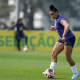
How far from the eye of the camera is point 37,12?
A: 4641 centimetres

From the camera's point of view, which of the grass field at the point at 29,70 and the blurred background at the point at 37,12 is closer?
the grass field at the point at 29,70

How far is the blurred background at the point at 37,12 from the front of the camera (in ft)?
139

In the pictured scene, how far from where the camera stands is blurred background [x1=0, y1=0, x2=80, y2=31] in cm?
4232

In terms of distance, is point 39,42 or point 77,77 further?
point 39,42

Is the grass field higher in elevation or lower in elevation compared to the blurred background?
lower

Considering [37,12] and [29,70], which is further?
[37,12]

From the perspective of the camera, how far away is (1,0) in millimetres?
44219

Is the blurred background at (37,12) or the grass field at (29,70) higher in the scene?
the blurred background at (37,12)

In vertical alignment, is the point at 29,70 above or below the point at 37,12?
below

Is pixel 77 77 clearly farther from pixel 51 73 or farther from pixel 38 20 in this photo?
pixel 38 20

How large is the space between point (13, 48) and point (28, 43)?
3.47ft

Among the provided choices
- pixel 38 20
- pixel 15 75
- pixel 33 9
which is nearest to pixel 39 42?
pixel 15 75

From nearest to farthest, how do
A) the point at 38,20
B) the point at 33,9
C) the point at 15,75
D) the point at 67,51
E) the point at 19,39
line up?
the point at 67,51, the point at 15,75, the point at 19,39, the point at 33,9, the point at 38,20

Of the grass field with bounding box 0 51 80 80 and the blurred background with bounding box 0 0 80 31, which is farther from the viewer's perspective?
the blurred background with bounding box 0 0 80 31
